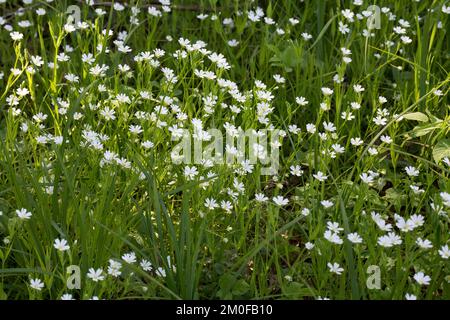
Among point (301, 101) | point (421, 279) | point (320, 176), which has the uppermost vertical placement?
point (301, 101)

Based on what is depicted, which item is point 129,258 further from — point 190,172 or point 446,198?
point 446,198

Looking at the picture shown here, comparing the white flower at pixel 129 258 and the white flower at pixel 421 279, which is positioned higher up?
the white flower at pixel 129 258

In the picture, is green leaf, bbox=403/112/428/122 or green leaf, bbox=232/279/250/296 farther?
green leaf, bbox=403/112/428/122

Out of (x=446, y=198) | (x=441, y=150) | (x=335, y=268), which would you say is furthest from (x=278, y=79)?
(x=335, y=268)

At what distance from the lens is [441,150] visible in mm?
2916

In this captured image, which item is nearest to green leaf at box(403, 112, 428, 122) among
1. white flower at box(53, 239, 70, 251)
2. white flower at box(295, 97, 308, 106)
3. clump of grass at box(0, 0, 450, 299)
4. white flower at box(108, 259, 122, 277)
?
clump of grass at box(0, 0, 450, 299)

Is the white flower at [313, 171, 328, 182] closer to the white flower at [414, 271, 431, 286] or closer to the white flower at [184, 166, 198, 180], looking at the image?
the white flower at [184, 166, 198, 180]

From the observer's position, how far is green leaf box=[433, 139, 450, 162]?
289 centimetres

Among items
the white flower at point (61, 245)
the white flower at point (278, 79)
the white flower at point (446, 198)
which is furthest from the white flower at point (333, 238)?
the white flower at point (278, 79)

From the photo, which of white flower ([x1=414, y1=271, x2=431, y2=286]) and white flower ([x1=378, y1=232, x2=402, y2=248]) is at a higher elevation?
white flower ([x1=378, y1=232, x2=402, y2=248])

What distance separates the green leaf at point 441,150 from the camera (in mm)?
2887

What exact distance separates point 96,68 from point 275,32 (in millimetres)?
1073

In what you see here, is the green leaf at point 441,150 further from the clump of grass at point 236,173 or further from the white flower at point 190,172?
the white flower at point 190,172
